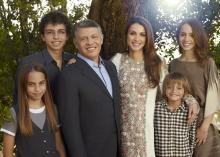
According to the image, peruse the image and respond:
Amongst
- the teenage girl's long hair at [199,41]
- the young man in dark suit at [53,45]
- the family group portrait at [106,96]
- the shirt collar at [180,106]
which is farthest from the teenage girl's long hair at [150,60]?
the young man in dark suit at [53,45]

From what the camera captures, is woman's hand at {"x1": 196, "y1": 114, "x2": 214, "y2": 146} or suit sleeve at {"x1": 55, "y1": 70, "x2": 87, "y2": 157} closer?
suit sleeve at {"x1": 55, "y1": 70, "x2": 87, "y2": 157}

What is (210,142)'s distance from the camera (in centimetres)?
530

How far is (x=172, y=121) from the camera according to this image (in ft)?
16.6

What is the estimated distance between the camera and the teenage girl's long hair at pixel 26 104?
437 cm

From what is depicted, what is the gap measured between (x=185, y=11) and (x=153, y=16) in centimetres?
52

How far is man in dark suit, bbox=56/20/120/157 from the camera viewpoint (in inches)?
173

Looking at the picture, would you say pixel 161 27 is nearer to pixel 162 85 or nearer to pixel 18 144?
pixel 162 85

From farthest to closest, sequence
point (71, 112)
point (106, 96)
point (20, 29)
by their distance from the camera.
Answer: point (20, 29) → point (106, 96) → point (71, 112)

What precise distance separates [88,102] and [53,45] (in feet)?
2.46

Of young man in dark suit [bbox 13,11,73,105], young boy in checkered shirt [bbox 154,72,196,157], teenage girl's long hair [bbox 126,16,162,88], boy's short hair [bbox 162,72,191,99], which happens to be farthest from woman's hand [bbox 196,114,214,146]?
young man in dark suit [bbox 13,11,73,105]

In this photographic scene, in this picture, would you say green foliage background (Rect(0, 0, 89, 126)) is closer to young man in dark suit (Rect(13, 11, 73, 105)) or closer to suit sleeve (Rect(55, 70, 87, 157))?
young man in dark suit (Rect(13, 11, 73, 105))

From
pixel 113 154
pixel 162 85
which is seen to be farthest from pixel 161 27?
pixel 113 154

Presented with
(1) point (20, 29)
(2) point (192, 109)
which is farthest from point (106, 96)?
(1) point (20, 29)

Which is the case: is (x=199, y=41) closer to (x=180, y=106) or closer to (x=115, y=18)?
(x=180, y=106)
